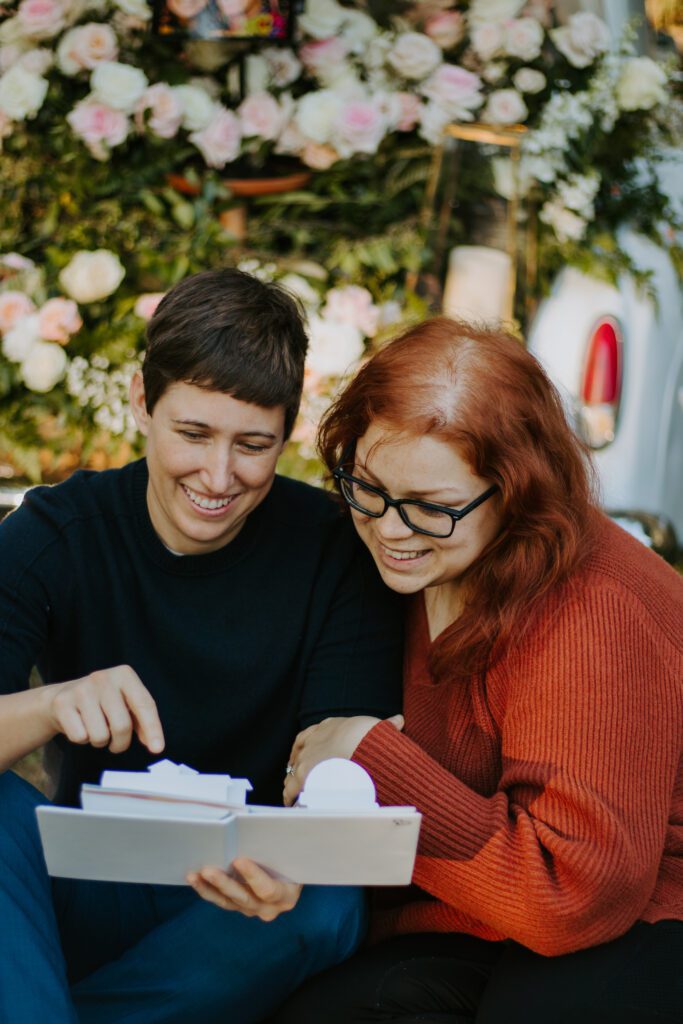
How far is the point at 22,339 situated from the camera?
368 cm

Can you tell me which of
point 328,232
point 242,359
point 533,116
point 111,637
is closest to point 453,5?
point 533,116

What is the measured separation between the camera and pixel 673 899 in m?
1.90

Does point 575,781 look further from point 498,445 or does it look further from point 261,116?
point 261,116

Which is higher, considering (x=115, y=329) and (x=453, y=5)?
(x=453, y=5)

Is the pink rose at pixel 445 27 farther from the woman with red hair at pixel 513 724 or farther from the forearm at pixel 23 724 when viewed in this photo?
the forearm at pixel 23 724

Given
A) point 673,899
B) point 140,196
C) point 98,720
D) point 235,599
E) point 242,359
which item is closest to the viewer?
point 98,720

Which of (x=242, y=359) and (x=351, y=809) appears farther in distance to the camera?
(x=242, y=359)

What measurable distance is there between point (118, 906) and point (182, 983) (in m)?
0.21

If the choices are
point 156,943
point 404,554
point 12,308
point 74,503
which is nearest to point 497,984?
point 156,943

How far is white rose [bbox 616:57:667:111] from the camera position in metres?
3.97

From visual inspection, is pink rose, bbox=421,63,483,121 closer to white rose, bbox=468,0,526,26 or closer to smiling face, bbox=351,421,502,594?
white rose, bbox=468,0,526,26

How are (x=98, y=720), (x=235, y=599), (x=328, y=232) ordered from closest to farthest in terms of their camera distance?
1. (x=98, y=720)
2. (x=235, y=599)
3. (x=328, y=232)

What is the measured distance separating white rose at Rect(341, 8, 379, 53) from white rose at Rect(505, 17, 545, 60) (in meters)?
0.44

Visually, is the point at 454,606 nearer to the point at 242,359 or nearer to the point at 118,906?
the point at 242,359
